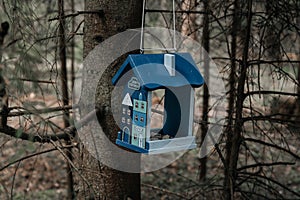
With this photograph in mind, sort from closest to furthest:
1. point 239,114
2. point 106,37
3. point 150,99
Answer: point 150,99
point 106,37
point 239,114

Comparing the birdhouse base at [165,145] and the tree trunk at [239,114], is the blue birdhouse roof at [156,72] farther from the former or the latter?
the tree trunk at [239,114]

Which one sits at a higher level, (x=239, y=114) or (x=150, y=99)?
(x=150, y=99)

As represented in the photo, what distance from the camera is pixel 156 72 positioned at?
2.09 m

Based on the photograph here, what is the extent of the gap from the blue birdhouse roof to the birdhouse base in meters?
0.26

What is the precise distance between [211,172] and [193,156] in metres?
0.73

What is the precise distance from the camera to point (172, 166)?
22.8ft

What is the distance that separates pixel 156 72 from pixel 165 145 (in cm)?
34

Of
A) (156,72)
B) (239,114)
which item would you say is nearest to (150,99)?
(156,72)

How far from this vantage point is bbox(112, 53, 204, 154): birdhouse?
206 centimetres

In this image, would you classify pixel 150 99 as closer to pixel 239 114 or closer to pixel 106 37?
pixel 106 37

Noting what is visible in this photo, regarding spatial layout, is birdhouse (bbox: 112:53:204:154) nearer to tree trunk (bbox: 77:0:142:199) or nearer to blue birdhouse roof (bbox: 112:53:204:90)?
blue birdhouse roof (bbox: 112:53:204:90)

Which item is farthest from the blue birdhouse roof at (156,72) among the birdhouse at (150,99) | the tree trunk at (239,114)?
the tree trunk at (239,114)

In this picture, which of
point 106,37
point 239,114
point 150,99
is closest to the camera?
point 150,99

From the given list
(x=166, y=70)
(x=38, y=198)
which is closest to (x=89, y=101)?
(x=166, y=70)
